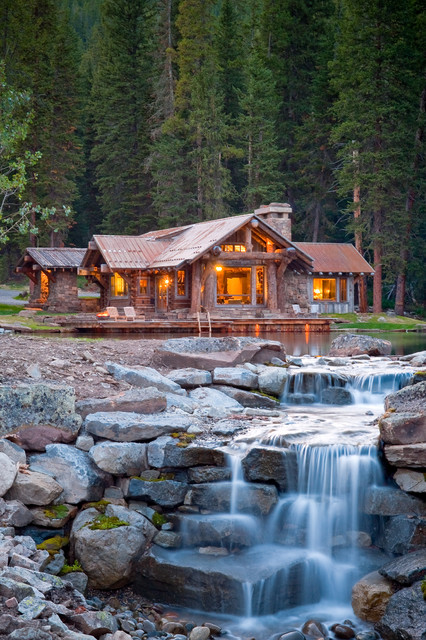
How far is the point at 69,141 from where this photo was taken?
4772 cm

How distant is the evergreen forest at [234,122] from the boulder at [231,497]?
90.0 ft

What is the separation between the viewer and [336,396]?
13312 millimetres

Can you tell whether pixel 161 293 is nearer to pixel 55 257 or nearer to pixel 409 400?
pixel 55 257

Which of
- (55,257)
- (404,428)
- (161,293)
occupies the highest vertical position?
(55,257)

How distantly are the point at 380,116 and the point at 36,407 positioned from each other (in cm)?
3363

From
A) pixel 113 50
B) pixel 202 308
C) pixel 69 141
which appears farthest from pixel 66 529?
pixel 113 50

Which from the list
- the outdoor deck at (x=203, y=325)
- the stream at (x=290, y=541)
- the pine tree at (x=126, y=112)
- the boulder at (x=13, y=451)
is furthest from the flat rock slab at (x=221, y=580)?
the pine tree at (x=126, y=112)

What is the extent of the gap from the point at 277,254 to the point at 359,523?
2517cm

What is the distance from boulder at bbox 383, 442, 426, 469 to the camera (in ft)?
27.5

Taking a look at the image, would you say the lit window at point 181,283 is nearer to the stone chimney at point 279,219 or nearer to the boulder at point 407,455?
the stone chimney at point 279,219

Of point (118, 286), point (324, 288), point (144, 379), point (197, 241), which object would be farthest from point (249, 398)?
point (324, 288)

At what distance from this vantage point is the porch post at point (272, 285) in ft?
110

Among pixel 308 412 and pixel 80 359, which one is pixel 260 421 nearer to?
pixel 308 412

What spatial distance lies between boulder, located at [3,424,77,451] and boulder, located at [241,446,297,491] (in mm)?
2501
